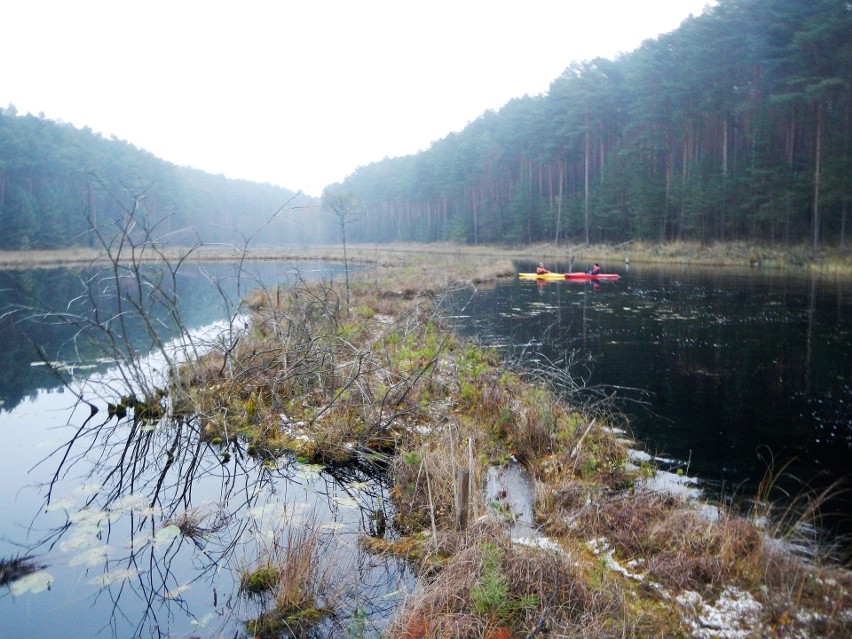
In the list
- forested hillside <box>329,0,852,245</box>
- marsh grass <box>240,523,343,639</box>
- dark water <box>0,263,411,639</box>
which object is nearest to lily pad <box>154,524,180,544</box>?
dark water <box>0,263,411,639</box>

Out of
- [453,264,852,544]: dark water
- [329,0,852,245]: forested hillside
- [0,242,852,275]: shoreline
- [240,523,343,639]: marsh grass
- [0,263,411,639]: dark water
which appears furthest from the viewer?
[329,0,852,245]: forested hillside

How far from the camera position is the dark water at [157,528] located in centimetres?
412

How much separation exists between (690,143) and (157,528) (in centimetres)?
4611

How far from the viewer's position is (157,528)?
537cm

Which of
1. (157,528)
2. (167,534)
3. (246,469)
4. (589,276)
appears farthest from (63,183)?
(167,534)

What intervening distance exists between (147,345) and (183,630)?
483 inches

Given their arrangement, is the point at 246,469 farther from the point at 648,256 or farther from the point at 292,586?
the point at 648,256

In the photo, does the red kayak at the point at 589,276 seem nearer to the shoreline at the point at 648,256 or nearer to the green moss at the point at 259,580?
the shoreline at the point at 648,256

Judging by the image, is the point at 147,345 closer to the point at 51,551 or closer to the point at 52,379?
the point at 52,379

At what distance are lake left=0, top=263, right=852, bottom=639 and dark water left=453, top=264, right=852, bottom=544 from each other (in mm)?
48

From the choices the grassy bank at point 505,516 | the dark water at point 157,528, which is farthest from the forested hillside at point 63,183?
the dark water at point 157,528

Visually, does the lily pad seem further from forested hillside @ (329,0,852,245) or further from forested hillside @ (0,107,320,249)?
forested hillside @ (0,107,320,249)

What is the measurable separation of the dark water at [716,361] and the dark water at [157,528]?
13.3 ft

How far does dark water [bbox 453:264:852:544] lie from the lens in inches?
284
